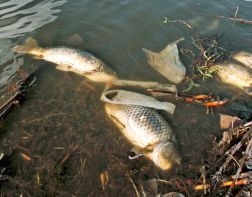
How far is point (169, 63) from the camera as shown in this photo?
6.79 meters

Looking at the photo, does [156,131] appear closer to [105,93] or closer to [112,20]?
[105,93]

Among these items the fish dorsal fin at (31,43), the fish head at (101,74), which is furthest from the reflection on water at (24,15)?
the fish head at (101,74)

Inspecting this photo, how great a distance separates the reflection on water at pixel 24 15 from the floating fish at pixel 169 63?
9.22 feet

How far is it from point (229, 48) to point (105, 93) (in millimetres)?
3383

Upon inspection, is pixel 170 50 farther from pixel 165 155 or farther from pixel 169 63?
pixel 165 155

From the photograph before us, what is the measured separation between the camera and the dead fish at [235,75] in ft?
21.7

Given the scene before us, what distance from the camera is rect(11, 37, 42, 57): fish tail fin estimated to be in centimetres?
692

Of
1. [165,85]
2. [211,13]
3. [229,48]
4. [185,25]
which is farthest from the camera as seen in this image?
[211,13]

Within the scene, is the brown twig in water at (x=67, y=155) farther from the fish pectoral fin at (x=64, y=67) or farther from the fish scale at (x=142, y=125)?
the fish pectoral fin at (x=64, y=67)

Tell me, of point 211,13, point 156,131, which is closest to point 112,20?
point 211,13

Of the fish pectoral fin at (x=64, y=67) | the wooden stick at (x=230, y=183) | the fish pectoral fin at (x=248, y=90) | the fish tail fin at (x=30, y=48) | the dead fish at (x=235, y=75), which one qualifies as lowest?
the wooden stick at (x=230, y=183)

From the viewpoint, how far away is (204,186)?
4613mm

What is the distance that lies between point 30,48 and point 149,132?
3471 mm

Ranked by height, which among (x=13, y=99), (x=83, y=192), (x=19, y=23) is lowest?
(x=83, y=192)
